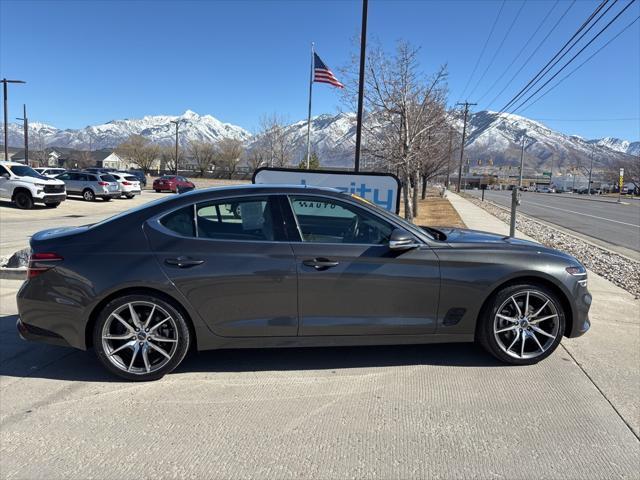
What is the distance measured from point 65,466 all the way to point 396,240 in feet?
8.54

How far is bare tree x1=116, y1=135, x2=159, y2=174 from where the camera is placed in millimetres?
90375

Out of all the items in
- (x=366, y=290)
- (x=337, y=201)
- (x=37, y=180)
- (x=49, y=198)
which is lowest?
(x=49, y=198)

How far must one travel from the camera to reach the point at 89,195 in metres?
26.9

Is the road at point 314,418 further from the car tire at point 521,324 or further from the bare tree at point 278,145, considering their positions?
the bare tree at point 278,145

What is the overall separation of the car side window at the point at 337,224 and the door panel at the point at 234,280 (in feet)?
1.05

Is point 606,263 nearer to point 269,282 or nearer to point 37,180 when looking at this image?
point 269,282

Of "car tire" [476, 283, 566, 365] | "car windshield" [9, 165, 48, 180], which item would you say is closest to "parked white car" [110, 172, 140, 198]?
"car windshield" [9, 165, 48, 180]

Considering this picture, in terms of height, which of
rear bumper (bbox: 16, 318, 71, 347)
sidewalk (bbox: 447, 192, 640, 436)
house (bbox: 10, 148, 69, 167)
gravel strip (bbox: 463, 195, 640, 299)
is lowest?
sidewalk (bbox: 447, 192, 640, 436)

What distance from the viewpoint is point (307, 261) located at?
3.71m

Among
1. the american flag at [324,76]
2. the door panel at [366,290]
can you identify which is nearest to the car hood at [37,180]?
the american flag at [324,76]

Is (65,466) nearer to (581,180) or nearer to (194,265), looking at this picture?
(194,265)

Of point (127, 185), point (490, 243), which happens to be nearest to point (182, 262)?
point (490, 243)

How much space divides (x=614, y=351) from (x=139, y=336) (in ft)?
14.2

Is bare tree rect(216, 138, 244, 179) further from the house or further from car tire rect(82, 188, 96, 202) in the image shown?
car tire rect(82, 188, 96, 202)
